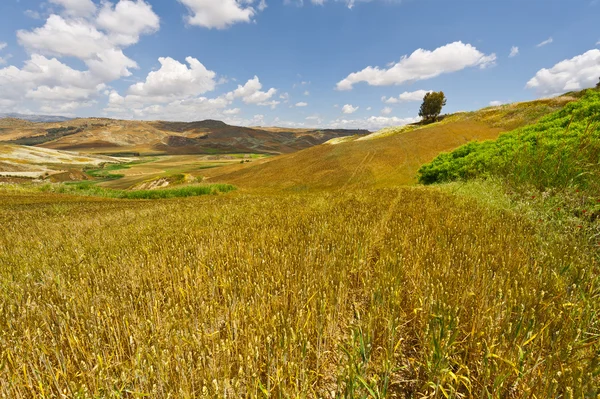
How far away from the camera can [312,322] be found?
90.4 inches

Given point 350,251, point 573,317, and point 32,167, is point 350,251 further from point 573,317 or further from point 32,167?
point 32,167

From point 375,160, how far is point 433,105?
52.7 metres

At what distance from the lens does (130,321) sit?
247 centimetres

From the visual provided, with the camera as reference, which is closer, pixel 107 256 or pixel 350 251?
pixel 350 251

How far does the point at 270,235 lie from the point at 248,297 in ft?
7.05

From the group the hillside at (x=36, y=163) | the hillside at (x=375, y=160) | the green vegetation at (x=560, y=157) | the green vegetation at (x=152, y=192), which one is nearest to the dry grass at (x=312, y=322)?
the green vegetation at (x=560, y=157)

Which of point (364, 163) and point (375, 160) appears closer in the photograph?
point (364, 163)

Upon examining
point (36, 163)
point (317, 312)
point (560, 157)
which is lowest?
point (317, 312)

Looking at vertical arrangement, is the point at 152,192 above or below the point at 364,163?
below

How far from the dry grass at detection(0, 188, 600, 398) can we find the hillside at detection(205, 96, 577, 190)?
28560 millimetres

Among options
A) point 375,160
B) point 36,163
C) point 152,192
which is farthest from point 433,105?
point 36,163

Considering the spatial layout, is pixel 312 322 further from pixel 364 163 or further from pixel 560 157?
pixel 364 163

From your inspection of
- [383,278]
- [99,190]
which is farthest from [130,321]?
[99,190]

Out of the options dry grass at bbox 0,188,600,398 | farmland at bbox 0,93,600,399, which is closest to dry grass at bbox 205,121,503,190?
farmland at bbox 0,93,600,399
